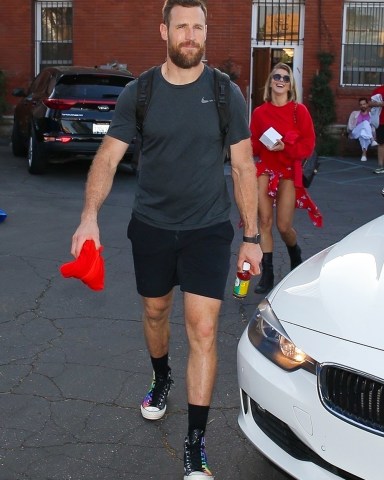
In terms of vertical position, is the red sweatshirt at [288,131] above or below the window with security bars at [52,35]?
below

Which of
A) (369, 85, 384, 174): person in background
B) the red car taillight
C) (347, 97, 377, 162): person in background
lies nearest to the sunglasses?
the red car taillight

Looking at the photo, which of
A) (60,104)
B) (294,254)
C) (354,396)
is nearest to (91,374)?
(354,396)

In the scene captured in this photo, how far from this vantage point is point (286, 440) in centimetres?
321

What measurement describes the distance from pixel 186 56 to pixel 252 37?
49.4 ft

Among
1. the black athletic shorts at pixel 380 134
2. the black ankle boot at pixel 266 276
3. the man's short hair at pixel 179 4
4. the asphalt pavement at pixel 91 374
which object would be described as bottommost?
the asphalt pavement at pixel 91 374

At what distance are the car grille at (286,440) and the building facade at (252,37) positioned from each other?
1517cm

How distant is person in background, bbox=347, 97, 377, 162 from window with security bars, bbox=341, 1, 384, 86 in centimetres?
141

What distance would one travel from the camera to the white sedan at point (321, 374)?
2906 mm

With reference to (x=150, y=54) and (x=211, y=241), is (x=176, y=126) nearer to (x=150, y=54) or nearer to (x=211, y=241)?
(x=211, y=241)

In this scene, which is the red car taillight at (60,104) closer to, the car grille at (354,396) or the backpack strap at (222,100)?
the backpack strap at (222,100)

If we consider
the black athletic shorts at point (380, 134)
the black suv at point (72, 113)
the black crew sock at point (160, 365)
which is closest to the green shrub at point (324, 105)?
the black athletic shorts at point (380, 134)

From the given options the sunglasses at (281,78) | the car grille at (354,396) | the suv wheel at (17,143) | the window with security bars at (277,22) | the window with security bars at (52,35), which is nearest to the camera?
the car grille at (354,396)

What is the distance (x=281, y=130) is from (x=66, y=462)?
11.6 feet

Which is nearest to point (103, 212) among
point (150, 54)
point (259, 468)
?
point (259, 468)
